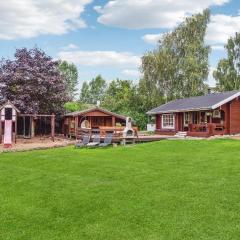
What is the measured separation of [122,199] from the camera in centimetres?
1216

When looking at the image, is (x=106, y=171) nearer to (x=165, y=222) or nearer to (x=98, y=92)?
(x=165, y=222)

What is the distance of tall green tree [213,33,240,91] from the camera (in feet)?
189

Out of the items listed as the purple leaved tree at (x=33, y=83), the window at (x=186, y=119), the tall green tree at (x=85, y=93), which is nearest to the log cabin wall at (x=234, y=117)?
the window at (x=186, y=119)

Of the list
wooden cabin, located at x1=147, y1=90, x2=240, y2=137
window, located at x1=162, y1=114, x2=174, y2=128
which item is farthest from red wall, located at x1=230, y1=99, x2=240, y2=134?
window, located at x1=162, y1=114, x2=174, y2=128

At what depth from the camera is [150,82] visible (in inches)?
2136

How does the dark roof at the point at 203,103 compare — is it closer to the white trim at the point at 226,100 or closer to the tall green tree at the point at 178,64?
the white trim at the point at 226,100

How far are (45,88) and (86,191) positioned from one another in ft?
92.3

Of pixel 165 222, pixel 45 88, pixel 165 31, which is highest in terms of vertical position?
pixel 165 31

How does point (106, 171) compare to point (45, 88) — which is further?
point (45, 88)

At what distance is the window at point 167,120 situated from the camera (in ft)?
132

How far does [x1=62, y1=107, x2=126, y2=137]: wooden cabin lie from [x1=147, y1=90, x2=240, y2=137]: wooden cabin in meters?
5.19

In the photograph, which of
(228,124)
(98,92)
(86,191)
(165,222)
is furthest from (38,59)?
(98,92)

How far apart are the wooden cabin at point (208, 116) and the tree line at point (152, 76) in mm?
11882

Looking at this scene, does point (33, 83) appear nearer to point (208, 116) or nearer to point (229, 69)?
point (208, 116)
